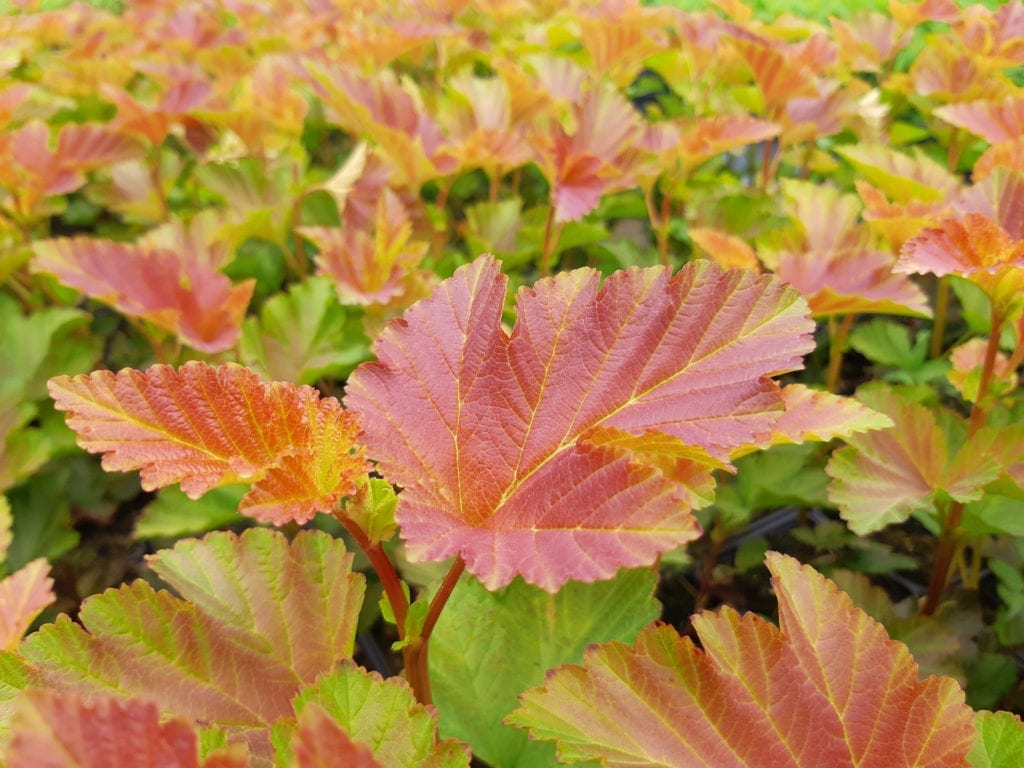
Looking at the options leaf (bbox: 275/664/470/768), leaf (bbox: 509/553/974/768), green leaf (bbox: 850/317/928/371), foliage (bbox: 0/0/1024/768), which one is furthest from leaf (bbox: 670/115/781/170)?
leaf (bbox: 275/664/470/768)

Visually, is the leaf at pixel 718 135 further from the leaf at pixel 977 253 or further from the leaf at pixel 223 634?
the leaf at pixel 223 634

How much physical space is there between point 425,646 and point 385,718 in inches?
4.3

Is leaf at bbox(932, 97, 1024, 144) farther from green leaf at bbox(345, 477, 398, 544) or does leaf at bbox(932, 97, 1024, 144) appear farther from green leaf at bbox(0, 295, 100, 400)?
green leaf at bbox(0, 295, 100, 400)

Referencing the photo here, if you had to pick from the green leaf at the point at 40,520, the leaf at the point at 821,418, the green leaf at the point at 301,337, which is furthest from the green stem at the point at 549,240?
the green leaf at the point at 40,520

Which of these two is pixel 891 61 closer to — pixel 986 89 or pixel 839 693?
pixel 986 89

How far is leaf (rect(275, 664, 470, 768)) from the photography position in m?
0.51

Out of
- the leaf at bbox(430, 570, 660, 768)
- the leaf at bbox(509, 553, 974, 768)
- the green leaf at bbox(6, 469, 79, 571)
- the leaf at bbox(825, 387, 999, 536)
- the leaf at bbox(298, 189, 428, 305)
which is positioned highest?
the leaf at bbox(298, 189, 428, 305)

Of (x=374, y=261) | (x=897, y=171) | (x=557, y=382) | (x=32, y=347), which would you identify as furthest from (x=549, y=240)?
(x=32, y=347)

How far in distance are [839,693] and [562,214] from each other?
2.19ft

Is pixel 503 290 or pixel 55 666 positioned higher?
pixel 503 290

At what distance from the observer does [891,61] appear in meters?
1.90

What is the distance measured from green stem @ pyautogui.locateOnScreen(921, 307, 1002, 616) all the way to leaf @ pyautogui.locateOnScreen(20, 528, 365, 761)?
0.70 metres

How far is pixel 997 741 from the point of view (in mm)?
576

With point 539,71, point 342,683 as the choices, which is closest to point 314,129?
point 539,71
